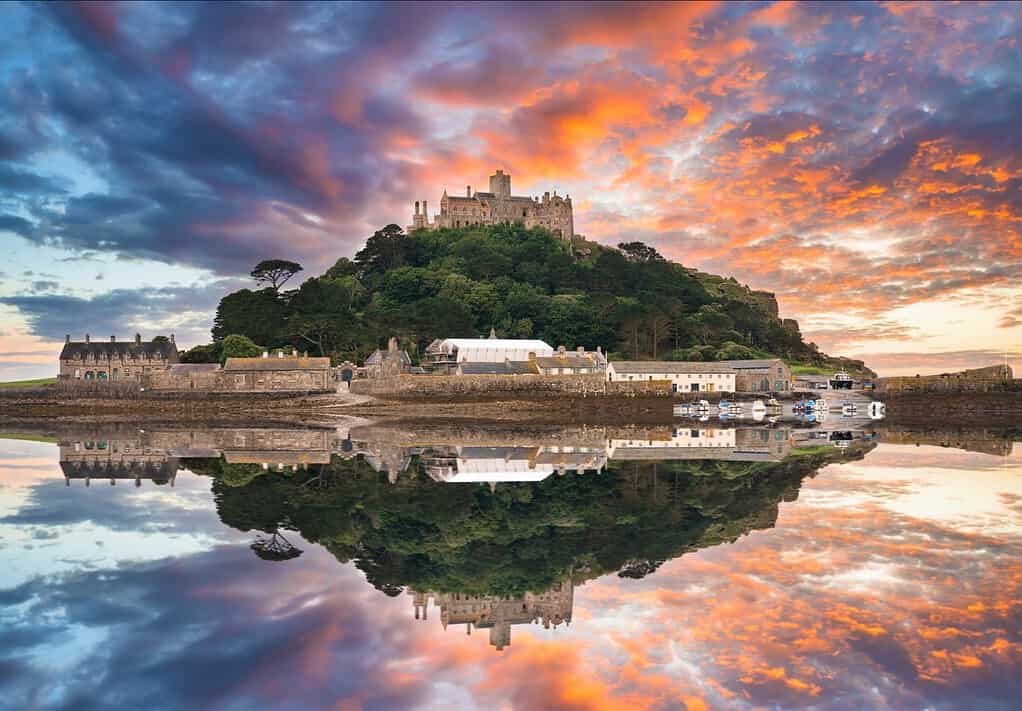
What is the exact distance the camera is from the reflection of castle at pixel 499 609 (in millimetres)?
7392

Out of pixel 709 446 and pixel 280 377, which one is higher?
pixel 280 377

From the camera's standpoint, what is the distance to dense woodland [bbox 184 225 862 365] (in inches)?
2360

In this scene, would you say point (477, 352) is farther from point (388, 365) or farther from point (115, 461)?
point (115, 461)

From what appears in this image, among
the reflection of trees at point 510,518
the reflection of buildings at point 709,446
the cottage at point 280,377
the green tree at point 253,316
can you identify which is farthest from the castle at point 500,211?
the reflection of trees at point 510,518

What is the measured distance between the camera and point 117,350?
56656 millimetres

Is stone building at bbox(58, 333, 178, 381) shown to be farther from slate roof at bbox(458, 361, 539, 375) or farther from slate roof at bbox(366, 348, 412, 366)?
slate roof at bbox(458, 361, 539, 375)

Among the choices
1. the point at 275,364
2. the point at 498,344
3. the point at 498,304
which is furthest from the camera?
the point at 498,304

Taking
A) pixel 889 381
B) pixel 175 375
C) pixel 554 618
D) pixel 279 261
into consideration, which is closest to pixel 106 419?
pixel 175 375

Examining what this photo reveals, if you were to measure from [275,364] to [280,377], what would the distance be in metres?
1.22

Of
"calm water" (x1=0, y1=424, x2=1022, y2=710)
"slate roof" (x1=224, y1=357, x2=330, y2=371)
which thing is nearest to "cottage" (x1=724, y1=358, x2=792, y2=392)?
"slate roof" (x1=224, y1=357, x2=330, y2=371)

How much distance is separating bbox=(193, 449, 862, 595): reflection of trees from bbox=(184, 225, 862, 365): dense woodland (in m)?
41.6

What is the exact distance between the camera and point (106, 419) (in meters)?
42.8

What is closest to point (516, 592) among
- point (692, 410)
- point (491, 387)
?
point (692, 410)

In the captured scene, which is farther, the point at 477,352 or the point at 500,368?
the point at 477,352
